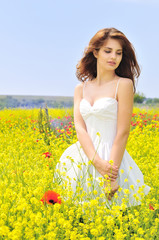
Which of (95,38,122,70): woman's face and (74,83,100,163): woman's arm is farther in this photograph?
(95,38,122,70): woman's face

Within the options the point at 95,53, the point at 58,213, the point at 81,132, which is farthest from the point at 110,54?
the point at 58,213

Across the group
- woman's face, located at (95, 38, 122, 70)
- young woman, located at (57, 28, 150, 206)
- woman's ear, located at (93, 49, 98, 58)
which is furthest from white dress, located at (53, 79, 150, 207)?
woman's ear, located at (93, 49, 98, 58)

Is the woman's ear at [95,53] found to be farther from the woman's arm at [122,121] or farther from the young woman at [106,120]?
the woman's arm at [122,121]

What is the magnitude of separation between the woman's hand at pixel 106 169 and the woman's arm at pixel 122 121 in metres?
0.09

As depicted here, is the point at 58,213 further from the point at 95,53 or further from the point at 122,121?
the point at 95,53

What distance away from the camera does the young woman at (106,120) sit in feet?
9.06

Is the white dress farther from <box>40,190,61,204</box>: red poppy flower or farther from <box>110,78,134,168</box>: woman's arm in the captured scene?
<box>40,190,61,204</box>: red poppy flower

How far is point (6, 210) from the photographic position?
2.26m

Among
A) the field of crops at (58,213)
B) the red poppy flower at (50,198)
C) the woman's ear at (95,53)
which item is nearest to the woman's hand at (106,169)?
the field of crops at (58,213)

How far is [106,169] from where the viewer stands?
8.78ft

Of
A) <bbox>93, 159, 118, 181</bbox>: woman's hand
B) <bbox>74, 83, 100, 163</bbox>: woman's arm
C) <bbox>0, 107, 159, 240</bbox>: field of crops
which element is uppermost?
<bbox>74, 83, 100, 163</bbox>: woman's arm

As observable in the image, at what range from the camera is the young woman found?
9.06 ft

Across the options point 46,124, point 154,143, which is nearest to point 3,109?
point 46,124

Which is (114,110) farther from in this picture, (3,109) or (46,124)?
(3,109)
